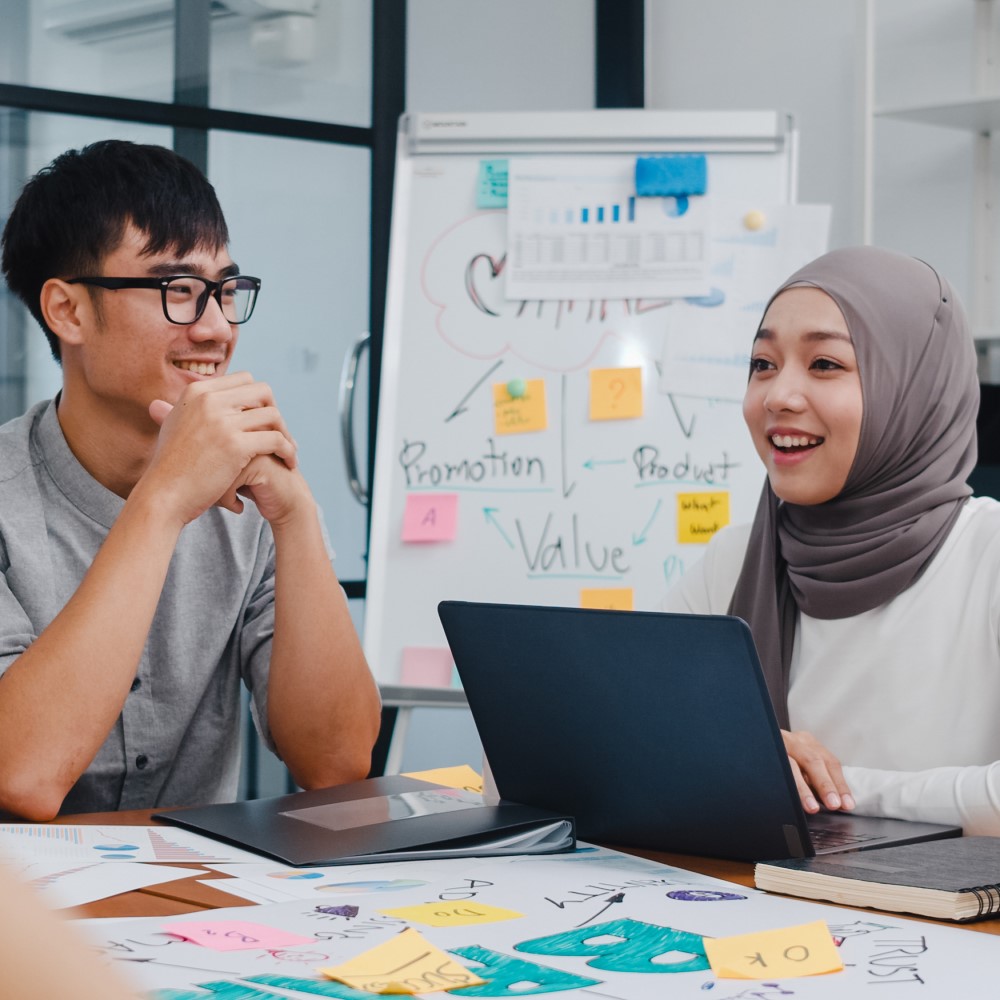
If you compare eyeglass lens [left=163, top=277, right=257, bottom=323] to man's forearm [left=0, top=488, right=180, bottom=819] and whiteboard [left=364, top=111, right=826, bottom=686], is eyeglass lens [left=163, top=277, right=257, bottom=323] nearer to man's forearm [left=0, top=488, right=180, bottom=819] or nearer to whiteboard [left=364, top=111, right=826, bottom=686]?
man's forearm [left=0, top=488, right=180, bottom=819]

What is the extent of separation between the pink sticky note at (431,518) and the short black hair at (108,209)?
102 cm

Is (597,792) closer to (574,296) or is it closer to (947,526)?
(947,526)

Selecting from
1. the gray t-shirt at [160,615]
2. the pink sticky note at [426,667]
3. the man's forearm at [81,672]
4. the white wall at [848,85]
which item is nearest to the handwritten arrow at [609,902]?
the man's forearm at [81,672]

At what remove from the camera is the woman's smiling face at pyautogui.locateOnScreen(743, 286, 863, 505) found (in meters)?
1.39

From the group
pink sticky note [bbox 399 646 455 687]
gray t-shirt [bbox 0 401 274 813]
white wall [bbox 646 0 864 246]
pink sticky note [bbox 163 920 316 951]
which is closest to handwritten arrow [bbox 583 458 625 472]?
pink sticky note [bbox 399 646 455 687]

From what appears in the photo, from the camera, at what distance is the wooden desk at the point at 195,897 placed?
78 cm

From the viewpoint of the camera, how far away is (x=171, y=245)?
4.71ft

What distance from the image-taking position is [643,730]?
0.94 metres

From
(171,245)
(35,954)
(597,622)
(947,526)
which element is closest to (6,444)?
(171,245)

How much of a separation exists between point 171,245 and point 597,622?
30.1 inches

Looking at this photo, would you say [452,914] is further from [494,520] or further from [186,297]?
[494,520]

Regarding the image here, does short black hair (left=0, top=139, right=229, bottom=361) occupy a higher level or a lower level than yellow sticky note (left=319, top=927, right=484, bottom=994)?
higher

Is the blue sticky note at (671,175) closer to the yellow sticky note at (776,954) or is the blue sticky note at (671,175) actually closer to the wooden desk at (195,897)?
the wooden desk at (195,897)

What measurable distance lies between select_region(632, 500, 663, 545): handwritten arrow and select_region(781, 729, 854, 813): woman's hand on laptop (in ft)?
4.25
